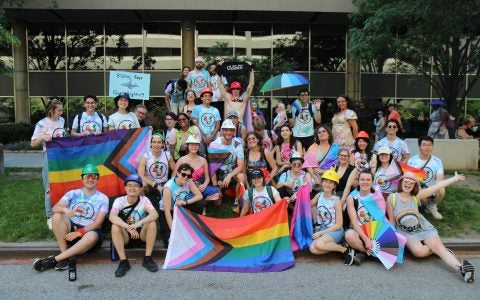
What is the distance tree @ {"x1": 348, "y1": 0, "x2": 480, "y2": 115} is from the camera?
10.4 meters

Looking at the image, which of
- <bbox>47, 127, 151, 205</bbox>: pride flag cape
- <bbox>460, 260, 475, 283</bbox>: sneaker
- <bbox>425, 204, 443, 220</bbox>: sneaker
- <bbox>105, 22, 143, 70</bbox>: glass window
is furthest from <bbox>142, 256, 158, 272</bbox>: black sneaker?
<bbox>105, 22, 143, 70</bbox>: glass window

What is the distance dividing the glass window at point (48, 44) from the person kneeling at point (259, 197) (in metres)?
19.1

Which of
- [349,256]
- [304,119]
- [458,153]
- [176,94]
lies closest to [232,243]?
[349,256]

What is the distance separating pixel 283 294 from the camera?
4742 mm

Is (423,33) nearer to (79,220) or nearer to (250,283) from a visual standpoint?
(250,283)

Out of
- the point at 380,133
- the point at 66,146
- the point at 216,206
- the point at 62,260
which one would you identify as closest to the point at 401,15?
the point at 380,133

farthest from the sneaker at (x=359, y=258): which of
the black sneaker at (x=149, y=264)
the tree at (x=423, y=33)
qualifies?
the tree at (x=423, y=33)

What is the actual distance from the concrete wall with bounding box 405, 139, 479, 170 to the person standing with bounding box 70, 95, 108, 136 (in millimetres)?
8800

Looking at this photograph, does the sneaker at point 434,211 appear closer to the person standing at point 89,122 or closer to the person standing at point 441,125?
the person standing at point 89,122

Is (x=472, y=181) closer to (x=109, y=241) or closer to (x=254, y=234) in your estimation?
(x=254, y=234)

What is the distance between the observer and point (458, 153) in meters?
11.8

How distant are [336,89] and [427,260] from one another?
17.7 m

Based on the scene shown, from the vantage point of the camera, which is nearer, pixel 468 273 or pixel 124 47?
pixel 468 273

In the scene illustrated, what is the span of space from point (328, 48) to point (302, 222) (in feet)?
59.7
